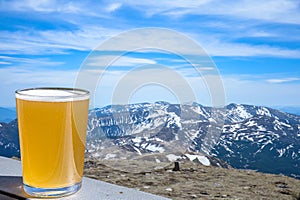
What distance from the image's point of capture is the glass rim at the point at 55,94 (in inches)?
49.5

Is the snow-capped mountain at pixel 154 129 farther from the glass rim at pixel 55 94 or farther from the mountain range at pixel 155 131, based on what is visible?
the glass rim at pixel 55 94

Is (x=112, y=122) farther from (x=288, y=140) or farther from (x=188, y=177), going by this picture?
(x=288, y=140)

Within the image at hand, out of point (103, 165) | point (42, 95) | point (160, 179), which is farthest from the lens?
point (103, 165)

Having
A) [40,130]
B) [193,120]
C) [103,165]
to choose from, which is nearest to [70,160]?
[40,130]

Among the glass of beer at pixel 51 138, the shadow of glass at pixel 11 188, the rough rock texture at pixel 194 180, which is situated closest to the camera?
the glass of beer at pixel 51 138

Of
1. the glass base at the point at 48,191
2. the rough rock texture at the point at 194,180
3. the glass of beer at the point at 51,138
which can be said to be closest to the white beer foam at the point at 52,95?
Result: the glass of beer at the point at 51,138

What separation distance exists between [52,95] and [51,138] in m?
0.18

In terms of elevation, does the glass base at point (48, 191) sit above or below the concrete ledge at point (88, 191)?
above

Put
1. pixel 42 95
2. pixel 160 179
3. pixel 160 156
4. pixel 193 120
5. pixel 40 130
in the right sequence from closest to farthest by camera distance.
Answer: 1. pixel 40 130
2. pixel 42 95
3. pixel 193 120
4. pixel 160 156
5. pixel 160 179

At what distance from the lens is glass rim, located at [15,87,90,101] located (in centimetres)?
126

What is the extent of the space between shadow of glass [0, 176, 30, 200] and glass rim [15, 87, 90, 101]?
1.19 ft

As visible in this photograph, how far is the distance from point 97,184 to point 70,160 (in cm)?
32

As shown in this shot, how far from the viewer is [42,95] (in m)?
1.35

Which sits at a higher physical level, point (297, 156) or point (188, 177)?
point (188, 177)
